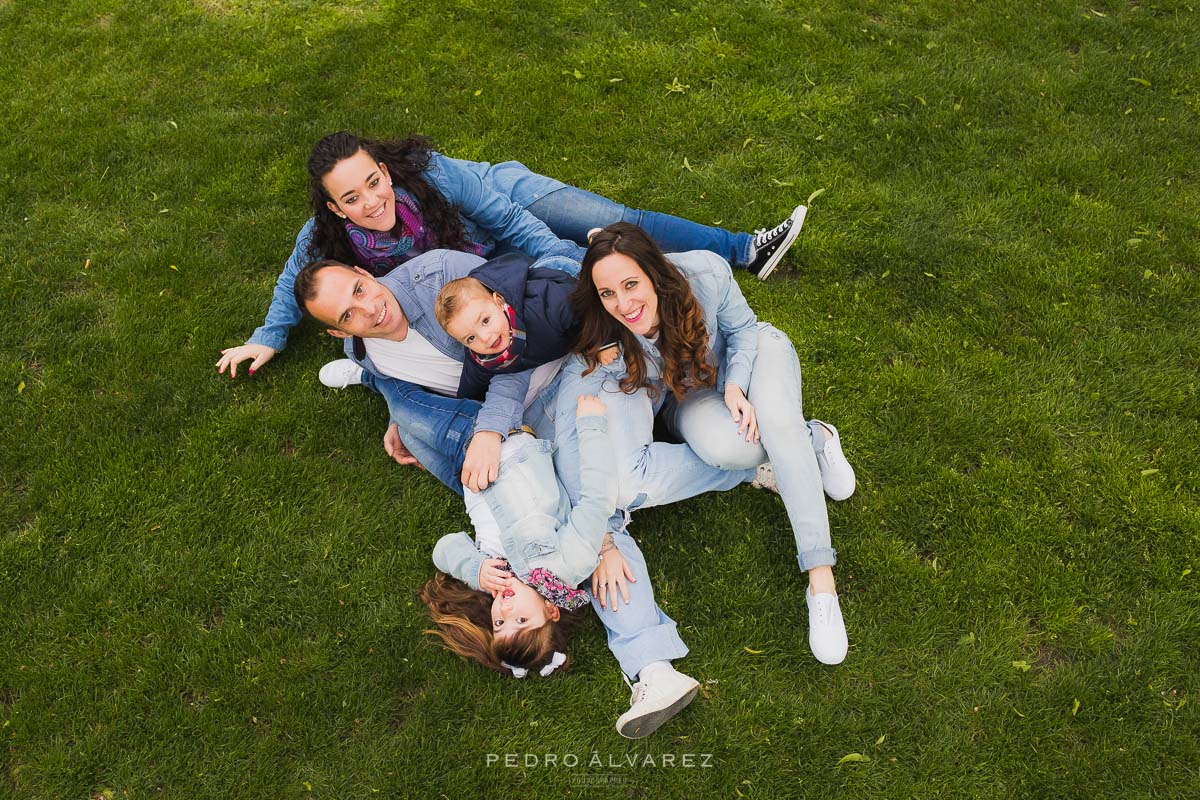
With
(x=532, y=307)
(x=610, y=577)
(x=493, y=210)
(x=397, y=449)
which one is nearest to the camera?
(x=610, y=577)

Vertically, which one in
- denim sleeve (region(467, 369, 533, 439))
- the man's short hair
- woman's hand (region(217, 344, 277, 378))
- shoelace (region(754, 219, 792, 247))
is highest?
the man's short hair

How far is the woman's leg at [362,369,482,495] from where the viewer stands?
4.65 meters

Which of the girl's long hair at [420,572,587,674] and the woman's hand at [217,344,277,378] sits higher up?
the woman's hand at [217,344,277,378]

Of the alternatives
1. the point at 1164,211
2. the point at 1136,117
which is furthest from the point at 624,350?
the point at 1136,117

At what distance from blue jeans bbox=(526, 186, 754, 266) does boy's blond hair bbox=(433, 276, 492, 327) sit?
145 centimetres

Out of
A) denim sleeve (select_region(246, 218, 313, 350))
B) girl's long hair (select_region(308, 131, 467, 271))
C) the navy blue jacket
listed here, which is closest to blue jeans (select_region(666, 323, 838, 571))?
the navy blue jacket

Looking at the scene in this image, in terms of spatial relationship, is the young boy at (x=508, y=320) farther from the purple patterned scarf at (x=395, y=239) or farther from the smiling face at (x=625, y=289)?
the purple patterned scarf at (x=395, y=239)

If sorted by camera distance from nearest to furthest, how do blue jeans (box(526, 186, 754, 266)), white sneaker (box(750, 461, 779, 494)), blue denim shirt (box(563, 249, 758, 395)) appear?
blue denim shirt (box(563, 249, 758, 395)), white sneaker (box(750, 461, 779, 494)), blue jeans (box(526, 186, 754, 266))

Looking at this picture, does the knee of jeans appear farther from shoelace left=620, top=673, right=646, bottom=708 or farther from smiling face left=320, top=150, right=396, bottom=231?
smiling face left=320, top=150, right=396, bottom=231

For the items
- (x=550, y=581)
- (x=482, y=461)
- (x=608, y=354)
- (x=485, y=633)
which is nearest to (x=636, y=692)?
(x=550, y=581)

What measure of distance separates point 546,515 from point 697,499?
3.28 feet

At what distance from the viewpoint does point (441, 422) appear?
184 inches

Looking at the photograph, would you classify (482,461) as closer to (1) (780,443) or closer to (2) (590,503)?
(2) (590,503)

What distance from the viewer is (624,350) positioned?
4375 millimetres
